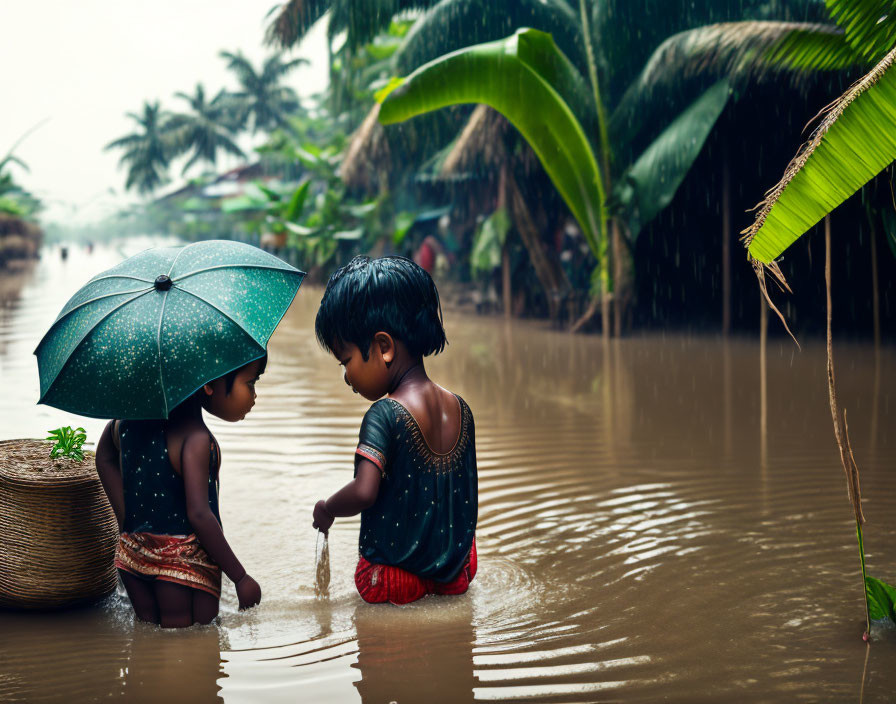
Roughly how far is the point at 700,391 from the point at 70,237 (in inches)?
7370

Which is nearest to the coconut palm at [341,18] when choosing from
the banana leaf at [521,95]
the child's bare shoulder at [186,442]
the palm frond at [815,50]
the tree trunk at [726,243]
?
the banana leaf at [521,95]

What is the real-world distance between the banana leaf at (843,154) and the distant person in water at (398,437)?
1.24 m

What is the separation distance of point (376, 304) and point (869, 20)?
15.5 feet

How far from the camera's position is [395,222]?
851 inches

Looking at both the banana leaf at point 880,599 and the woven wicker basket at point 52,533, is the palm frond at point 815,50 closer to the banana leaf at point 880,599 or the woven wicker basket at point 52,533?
the banana leaf at point 880,599

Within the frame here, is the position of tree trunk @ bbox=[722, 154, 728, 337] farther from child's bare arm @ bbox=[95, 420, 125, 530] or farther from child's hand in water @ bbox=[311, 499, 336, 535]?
child's bare arm @ bbox=[95, 420, 125, 530]

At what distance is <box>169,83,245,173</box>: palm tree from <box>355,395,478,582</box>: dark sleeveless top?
5375 cm

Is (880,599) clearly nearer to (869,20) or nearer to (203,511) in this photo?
(203,511)

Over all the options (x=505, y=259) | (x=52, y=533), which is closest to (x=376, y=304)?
(x=52, y=533)

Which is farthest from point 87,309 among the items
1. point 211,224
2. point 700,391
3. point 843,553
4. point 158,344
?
point 211,224

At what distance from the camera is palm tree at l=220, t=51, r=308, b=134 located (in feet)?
174

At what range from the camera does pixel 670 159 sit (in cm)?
1160

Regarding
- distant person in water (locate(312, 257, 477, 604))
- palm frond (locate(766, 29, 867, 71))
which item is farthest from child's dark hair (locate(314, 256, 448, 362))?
palm frond (locate(766, 29, 867, 71))

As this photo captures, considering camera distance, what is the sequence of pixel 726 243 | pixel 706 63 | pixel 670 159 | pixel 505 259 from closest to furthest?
pixel 706 63
pixel 670 159
pixel 726 243
pixel 505 259
